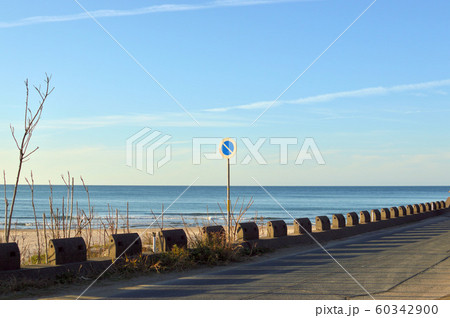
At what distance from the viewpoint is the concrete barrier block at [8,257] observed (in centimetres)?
824

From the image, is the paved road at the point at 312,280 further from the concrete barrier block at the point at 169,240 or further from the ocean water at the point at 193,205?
the ocean water at the point at 193,205

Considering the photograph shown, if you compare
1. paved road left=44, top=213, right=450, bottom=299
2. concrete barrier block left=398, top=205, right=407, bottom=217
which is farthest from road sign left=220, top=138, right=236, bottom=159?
concrete barrier block left=398, top=205, right=407, bottom=217

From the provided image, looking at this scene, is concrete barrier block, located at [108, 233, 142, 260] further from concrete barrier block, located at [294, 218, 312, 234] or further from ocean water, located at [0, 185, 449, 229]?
concrete barrier block, located at [294, 218, 312, 234]

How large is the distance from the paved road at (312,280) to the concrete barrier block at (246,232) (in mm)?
974

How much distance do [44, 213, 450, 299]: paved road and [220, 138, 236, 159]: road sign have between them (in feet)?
9.83

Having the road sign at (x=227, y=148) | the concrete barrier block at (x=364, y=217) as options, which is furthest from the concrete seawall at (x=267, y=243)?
the road sign at (x=227, y=148)

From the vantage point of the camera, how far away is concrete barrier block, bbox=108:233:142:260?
994 centimetres

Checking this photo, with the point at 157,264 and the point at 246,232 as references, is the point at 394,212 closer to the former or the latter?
the point at 246,232

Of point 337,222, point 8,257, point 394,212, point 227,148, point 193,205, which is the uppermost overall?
point 227,148

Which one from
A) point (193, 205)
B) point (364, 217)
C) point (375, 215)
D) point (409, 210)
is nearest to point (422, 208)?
point (409, 210)

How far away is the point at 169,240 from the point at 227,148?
3.67m

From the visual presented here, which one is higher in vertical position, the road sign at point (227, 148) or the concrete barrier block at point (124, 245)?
the road sign at point (227, 148)

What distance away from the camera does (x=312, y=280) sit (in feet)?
29.3
